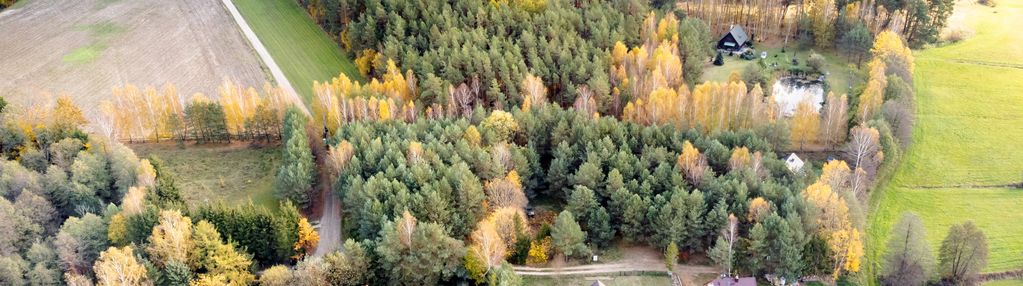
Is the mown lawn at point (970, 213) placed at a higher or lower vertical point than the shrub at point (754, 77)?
lower

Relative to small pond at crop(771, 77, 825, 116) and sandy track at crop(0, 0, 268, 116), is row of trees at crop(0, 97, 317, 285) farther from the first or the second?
small pond at crop(771, 77, 825, 116)

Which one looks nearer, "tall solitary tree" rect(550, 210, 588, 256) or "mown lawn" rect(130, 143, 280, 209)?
"tall solitary tree" rect(550, 210, 588, 256)

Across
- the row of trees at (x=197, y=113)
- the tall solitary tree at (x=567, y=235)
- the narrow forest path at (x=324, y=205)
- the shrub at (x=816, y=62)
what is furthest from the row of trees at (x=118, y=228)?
the shrub at (x=816, y=62)

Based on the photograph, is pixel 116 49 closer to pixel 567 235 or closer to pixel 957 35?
pixel 567 235

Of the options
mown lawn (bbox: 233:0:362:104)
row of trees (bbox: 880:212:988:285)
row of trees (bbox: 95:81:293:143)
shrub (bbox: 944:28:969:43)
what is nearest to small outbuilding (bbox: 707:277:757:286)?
row of trees (bbox: 880:212:988:285)

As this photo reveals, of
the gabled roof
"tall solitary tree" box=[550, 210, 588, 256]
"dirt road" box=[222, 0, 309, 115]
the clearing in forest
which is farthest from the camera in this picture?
the gabled roof

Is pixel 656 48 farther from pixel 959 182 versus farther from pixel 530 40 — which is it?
pixel 959 182

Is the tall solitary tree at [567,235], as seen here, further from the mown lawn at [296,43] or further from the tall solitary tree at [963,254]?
the mown lawn at [296,43]
